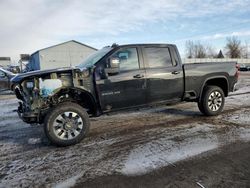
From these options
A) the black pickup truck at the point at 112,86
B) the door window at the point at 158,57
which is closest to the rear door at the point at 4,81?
→ the black pickup truck at the point at 112,86

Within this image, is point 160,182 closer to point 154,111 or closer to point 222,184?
point 222,184

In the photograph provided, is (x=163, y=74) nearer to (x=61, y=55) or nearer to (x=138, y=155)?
(x=138, y=155)

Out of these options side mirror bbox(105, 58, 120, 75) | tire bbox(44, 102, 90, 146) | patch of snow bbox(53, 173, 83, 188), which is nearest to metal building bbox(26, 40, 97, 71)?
side mirror bbox(105, 58, 120, 75)

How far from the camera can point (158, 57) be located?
20.3 feet

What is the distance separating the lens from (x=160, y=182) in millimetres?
3357

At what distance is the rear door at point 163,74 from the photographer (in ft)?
19.5

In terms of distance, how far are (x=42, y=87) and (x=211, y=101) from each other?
441cm

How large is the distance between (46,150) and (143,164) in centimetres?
Answer: 194

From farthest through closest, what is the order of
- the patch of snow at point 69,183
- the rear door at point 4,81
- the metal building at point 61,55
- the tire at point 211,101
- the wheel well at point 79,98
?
the metal building at point 61,55 < the rear door at point 4,81 < the tire at point 211,101 < the wheel well at point 79,98 < the patch of snow at point 69,183

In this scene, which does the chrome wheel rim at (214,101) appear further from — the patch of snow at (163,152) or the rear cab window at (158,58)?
the patch of snow at (163,152)

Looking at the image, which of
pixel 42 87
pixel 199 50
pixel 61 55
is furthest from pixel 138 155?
pixel 199 50

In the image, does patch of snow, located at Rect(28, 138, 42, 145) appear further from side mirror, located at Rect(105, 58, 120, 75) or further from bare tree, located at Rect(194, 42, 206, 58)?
bare tree, located at Rect(194, 42, 206, 58)

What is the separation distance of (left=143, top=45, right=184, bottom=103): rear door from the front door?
21cm

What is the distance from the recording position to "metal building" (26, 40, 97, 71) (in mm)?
43150
